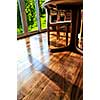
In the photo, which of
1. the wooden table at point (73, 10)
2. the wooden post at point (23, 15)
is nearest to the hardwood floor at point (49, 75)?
the wooden table at point (73, 10)

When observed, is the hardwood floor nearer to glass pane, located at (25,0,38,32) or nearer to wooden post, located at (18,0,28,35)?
wooden post, located at (18,0,28,35)

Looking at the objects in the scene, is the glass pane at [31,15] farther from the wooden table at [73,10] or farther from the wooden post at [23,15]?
the wooden table at [73,10]

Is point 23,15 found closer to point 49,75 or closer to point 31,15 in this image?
point 31,15

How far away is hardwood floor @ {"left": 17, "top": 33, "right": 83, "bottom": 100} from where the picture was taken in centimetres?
149

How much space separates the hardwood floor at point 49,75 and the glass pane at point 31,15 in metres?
1.65

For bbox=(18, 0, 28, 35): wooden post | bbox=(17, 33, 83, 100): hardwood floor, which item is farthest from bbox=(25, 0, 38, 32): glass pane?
bbox=(17, 33, 83, 100): hardwood floor

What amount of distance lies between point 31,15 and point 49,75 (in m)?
2.82

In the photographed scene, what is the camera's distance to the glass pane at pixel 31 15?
4.27 m

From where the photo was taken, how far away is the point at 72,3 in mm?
2293

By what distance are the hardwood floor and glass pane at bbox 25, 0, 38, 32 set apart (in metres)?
1.65
